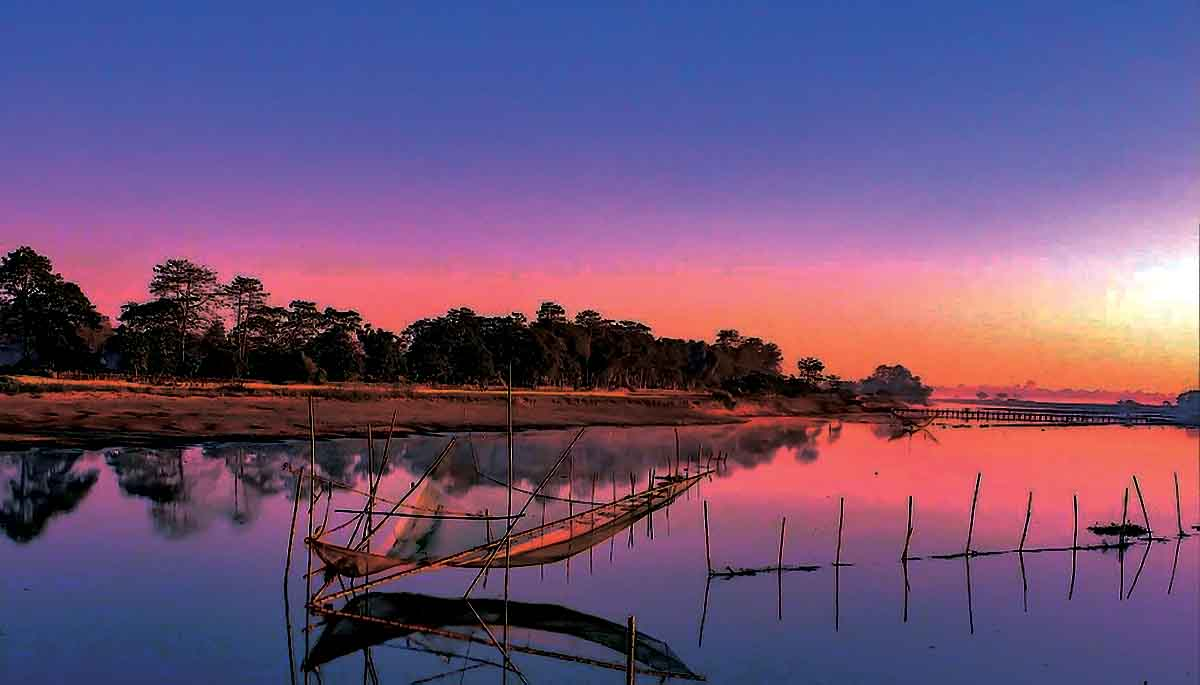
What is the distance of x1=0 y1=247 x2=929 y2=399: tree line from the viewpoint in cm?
4672

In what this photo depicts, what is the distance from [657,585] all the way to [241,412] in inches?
1099

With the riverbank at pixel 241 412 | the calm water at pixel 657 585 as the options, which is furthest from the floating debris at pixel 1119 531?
the riverbank at pixel 241 412

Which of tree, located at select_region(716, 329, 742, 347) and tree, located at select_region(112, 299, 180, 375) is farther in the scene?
tree, located at select_region(716, 329, 742, 347)

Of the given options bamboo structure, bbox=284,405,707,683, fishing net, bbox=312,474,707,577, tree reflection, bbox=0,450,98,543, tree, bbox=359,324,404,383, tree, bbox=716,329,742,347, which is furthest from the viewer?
tree, bbox=716,329,742,347

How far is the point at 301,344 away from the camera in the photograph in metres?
71.2

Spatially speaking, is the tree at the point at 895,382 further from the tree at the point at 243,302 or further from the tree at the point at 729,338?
the tree at the point at 243,302

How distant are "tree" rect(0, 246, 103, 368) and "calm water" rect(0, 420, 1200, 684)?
2199cm

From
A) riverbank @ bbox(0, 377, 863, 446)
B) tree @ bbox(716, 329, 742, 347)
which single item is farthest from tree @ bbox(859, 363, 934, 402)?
riverbank @ bbox(0, 377, 863, 446)

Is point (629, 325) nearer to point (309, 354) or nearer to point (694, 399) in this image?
point (694, 399)

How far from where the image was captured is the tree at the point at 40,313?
4569cm

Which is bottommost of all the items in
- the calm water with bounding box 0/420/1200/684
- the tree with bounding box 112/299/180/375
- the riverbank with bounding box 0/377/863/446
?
the calm water with bounding box 0/420/1200/684

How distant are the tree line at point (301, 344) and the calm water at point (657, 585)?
8.91 metres

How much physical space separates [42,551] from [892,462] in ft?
109

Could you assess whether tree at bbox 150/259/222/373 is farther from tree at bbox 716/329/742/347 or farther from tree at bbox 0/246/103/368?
tree at bbox 716/329/742/347
